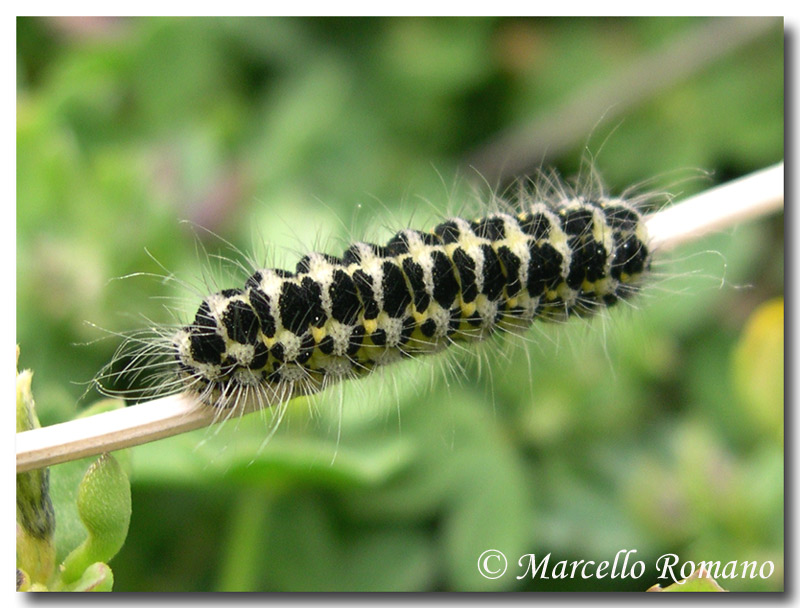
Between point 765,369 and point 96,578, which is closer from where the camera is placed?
point 96,578

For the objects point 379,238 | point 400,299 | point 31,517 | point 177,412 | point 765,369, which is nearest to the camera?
point 31,517

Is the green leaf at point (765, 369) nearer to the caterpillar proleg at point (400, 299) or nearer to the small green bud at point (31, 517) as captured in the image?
the caterpillar proleg at point (400, 299)

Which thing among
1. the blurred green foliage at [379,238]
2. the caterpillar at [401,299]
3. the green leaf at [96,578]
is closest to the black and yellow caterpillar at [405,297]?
the caterpillar at [401,299]

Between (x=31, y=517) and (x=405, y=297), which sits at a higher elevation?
(x=405, y=297)

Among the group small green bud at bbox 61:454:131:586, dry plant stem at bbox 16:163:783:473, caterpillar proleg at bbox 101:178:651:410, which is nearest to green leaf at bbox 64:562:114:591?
small green bud at bbox 61:454:131:586

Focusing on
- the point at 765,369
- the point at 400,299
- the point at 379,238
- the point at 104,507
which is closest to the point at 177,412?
the point at 104,507

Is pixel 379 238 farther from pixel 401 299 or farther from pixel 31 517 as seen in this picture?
pixel 31 517

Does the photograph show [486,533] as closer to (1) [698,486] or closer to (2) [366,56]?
(1) [698,486]

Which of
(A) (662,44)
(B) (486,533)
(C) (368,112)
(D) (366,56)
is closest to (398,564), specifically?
(B) (486,533)

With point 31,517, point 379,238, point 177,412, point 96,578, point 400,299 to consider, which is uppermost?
point 379,238

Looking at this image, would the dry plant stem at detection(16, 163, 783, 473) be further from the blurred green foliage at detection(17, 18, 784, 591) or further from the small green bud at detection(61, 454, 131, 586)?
the blurred green foliage at detection(17, 18, 784, 591)
